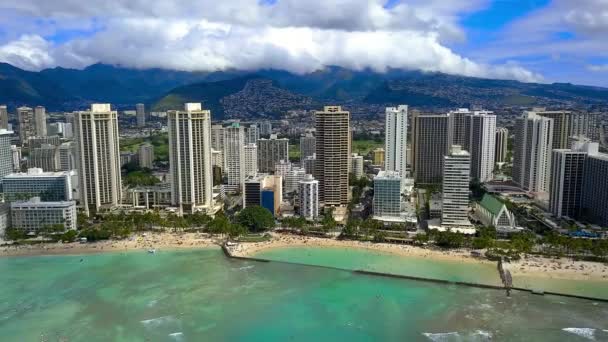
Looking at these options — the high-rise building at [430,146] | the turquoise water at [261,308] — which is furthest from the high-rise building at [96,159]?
the high-rise building at [430,146]

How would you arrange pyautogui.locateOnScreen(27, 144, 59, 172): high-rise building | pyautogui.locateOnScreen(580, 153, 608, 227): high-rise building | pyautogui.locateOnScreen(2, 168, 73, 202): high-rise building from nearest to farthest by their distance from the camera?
pyautogui.locateOnScreen(580, 153, 608, 227): high-rise building
pyautogui.locateOnScreen(2, 168, 73, 202): high-rise building
pyautogui.locateOnScreen(27, 144, 59, 172): high-rise building

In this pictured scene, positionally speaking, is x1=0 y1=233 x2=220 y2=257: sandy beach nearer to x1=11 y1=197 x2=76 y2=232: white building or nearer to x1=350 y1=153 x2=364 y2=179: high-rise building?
x1=11 y1=197 x2=76 y2=232: white building

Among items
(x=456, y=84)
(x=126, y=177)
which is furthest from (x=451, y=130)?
(x=456, y=84)

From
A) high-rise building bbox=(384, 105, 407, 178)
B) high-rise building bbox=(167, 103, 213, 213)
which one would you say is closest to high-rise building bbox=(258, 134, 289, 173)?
high-rise building bbox=(384, 105, 407, 178)

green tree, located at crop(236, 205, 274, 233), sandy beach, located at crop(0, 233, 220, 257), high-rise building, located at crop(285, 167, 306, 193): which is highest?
high-rise building, located at crop(285, 167, 306, 193)

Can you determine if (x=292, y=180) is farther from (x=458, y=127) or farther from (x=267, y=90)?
(x=267, y=90)

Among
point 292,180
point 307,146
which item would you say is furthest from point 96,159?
point 307,146
